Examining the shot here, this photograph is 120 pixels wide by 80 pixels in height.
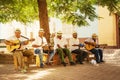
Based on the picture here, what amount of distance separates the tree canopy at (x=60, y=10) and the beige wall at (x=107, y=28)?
8396 mm

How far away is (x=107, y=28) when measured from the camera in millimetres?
28859

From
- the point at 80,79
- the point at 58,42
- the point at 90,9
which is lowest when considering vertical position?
the point at 80,79

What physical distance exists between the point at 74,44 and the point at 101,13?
13424mm

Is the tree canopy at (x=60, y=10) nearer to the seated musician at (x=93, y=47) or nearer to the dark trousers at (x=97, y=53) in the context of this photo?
the seated musician at (x=93, y=47)

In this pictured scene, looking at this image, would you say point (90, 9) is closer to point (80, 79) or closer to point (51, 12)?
point (51, 12)

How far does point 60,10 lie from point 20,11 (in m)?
2.04

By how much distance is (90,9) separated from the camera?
1922cm

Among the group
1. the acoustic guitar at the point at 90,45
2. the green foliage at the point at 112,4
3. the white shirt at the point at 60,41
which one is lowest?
the acoustic guitar at the point at 90,45

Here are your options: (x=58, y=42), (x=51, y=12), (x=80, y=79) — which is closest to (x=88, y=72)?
(x=80, y=79)

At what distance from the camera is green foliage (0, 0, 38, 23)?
19.6 metres

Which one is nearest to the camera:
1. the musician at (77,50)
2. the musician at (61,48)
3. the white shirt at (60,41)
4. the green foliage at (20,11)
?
the musician at (61,48)

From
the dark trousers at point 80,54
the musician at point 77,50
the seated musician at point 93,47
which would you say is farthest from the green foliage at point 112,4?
the dark trousers at point 80,54

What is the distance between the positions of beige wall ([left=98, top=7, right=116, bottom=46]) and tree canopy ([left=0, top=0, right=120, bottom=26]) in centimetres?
840

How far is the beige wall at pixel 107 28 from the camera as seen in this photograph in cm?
2854
